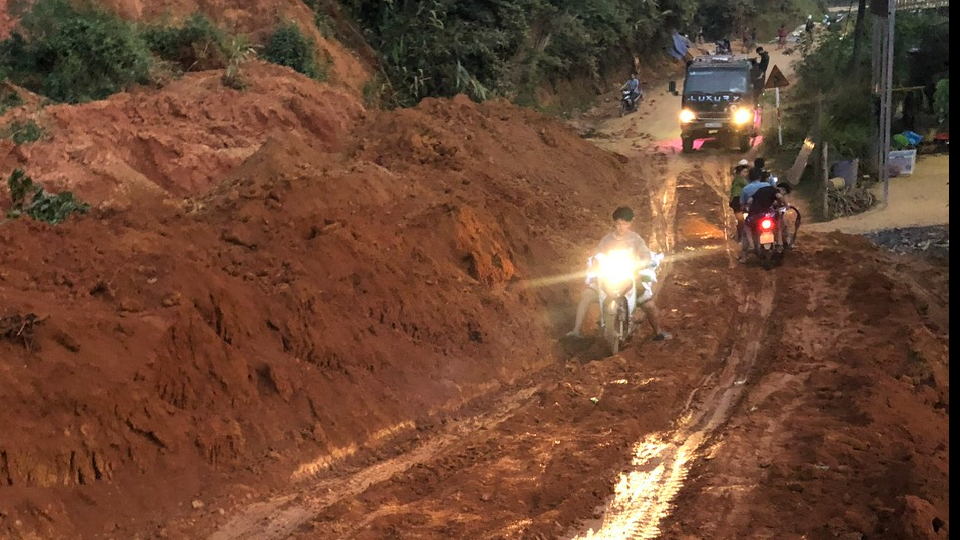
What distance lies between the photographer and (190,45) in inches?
606

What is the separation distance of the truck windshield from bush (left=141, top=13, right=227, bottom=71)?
45.8 feet

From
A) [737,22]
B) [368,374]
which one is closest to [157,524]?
[368,374]

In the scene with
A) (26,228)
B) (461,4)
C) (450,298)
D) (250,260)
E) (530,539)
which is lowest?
(530,539)

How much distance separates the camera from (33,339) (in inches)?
257

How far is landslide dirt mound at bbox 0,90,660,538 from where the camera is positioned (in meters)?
6.23

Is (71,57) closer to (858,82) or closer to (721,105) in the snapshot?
(721,105)

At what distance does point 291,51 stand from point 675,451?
44.2ft

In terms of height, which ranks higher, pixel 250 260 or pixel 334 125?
pixel 334 125

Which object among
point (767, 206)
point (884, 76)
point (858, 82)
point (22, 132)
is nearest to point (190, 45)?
point (22, 132)

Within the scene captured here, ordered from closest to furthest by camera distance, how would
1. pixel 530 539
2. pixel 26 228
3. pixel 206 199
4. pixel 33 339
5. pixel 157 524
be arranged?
pixel 530 539 < pixel 157 524 < pixel 33 339 < pixel 26 228 < pixel 206 199

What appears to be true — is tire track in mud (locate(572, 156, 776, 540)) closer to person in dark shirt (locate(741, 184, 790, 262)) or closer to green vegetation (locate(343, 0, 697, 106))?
person in dark shirt (locate(741, 184, 790, 262))

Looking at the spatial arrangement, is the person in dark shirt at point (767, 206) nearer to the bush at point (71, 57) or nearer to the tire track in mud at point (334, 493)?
the tire track in mud at point (334, 493)

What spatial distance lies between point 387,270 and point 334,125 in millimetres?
6534

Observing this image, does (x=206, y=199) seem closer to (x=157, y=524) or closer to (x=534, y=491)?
(x=157, y=524)
